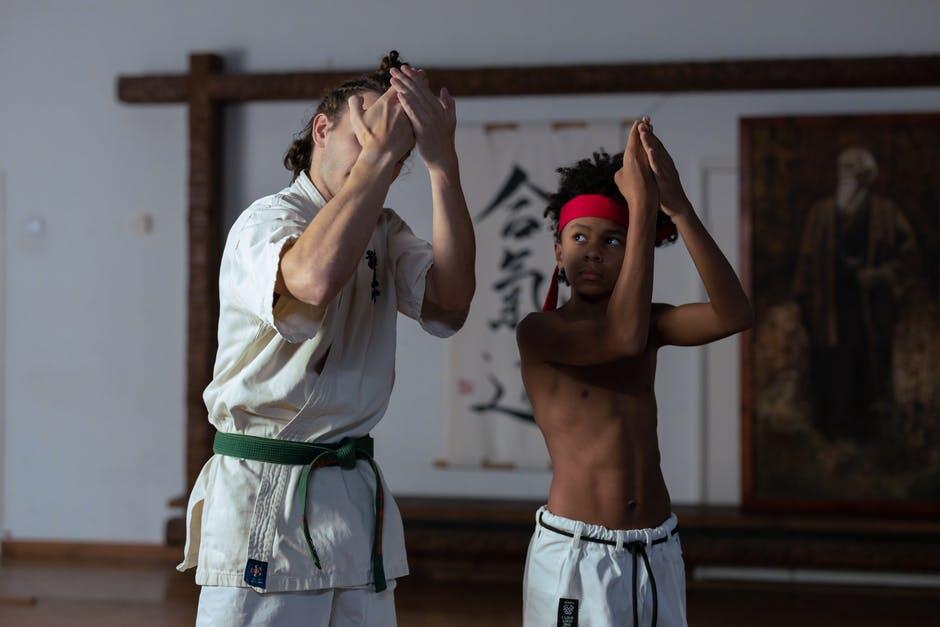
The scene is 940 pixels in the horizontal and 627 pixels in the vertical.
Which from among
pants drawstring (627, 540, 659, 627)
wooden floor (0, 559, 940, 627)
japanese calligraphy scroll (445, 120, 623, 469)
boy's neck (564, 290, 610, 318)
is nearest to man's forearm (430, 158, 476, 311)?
boy's neck (564, 290, 610, 318)

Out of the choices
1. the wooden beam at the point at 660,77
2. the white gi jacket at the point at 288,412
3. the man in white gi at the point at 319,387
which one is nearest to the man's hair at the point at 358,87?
the man in white gi at the point at 319,387

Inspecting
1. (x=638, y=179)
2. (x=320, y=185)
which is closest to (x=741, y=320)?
(x=638, y=179)

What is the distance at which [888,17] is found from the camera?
15.4ft

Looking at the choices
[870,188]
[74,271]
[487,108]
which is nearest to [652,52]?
[487,108]

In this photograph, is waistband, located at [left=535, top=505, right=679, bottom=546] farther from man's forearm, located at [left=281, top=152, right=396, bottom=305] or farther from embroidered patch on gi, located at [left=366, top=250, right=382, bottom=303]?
man's forearm, located at [left=281, top=152, right=396, bottom=305]

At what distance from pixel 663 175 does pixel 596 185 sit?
26cm

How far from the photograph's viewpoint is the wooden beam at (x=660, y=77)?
4500 mm

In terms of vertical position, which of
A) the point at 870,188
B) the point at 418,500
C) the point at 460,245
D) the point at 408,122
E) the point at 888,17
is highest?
the point at 888,17

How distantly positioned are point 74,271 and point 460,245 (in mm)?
4010

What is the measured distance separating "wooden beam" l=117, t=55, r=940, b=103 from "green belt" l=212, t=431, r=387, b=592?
3.29m

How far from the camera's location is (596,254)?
2.08 metres

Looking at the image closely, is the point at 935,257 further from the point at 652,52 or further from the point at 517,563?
the point at 517,563

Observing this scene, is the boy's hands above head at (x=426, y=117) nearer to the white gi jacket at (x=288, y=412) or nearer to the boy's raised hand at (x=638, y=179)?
the white gi jacket at (x=288, y=412)

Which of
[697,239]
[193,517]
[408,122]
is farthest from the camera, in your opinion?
[697,239]
